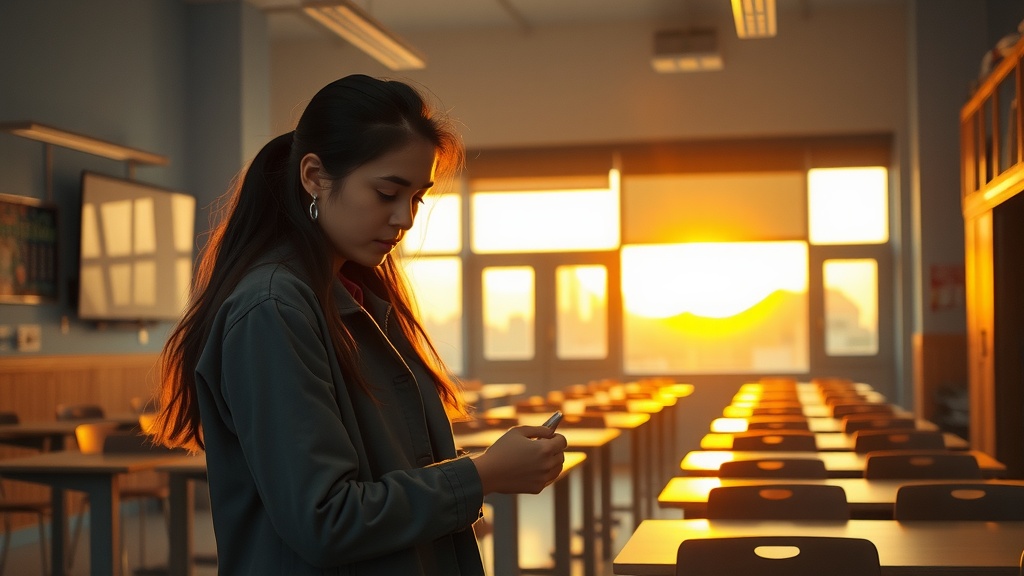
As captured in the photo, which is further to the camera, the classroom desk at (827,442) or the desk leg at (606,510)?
the desk leg at (606,510)

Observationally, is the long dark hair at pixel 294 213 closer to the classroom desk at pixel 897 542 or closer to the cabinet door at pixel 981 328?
the classroom desk at pixel 897 542

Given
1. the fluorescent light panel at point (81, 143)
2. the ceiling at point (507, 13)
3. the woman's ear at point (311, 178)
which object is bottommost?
the woman's ear at point (311, 178)

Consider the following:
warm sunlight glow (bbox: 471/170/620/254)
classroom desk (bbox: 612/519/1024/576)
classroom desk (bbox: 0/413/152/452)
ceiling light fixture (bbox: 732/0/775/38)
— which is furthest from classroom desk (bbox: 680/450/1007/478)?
warm sunlight glow (bbox: 471/170/620/254)

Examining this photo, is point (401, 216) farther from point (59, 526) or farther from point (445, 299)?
point (445, 299)

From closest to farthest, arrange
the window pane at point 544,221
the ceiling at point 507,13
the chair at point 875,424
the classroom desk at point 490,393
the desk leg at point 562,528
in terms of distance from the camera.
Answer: the desk leg at point 562,528 → the chair at point 875,424 → the classroom desk at point 490,393 → the ceiling at point 507,13 → the window pane at point 544,221

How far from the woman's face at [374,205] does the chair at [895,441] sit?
367 centimetres

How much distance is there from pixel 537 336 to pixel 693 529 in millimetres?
9174

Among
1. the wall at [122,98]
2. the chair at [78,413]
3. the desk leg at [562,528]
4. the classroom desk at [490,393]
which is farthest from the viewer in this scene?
the classroom desk at [490,393]

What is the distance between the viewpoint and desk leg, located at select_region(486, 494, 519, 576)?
3904mm

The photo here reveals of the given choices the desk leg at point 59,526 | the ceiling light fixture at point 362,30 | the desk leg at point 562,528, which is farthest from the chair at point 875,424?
the ceiling light fixture at point 362,30

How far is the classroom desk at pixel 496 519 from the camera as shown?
3926 millimetres

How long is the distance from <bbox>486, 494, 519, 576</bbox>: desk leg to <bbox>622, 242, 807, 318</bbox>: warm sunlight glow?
26.1 ft

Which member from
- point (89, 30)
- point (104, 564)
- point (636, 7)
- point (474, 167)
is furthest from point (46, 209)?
point (636, 7)

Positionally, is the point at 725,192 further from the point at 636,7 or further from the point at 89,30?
the point at 89,30
